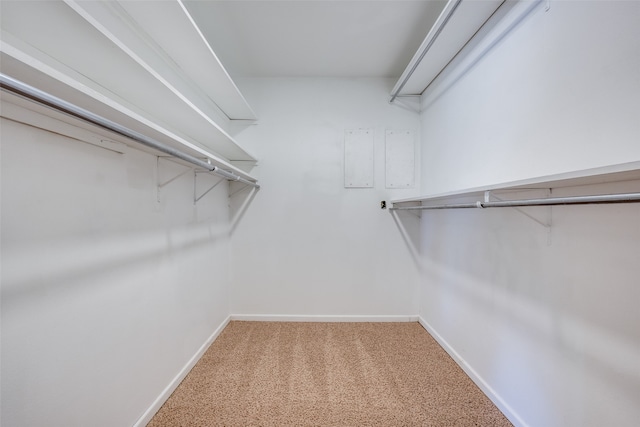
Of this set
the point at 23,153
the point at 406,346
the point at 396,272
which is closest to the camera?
the point at 23,153

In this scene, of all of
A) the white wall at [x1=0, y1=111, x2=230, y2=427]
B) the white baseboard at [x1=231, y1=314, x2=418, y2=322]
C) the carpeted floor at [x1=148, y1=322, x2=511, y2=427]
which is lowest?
the carpeted floor at [x1=148, y1=322, x2=511, y2=427]

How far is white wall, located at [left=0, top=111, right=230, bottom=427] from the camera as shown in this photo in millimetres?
711

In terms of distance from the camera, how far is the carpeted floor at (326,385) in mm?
1277

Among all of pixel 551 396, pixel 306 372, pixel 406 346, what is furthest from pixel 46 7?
pixel 406 346

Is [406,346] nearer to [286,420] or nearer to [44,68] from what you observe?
[286,420]

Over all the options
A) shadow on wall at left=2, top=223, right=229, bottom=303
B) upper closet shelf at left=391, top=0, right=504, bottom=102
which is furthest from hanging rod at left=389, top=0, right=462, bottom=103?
shadow on wall at left=2, top=223, right=229, bottom=303

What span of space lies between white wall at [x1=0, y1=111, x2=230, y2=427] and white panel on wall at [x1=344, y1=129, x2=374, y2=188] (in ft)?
4.94

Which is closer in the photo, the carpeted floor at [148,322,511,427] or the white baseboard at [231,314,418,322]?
the carpeted floor at [148,322,511,427]

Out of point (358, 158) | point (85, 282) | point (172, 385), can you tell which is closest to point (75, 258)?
point (85, 282)

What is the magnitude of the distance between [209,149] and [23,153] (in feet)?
4.18

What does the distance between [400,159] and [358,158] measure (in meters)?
0.44

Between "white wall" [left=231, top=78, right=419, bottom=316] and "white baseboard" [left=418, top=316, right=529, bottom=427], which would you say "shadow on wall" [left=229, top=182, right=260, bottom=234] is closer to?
"white wall" [left=231, top=78, right=419, bottom=316]

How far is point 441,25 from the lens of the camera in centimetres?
134

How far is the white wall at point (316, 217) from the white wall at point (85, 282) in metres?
0.92
